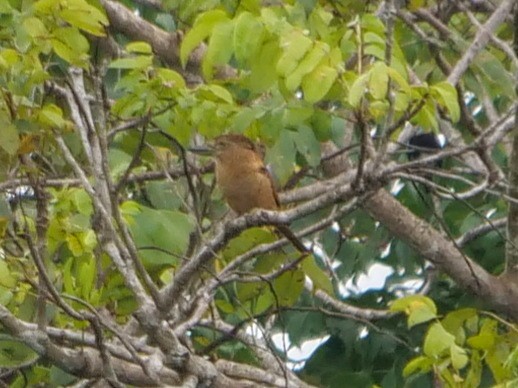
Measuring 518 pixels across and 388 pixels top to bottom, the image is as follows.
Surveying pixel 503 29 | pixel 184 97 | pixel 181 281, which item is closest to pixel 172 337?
pixel 181 281

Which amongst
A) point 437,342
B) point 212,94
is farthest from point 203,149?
point 437,342

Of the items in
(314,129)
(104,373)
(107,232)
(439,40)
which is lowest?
(104,373)

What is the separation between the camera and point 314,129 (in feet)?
15.3

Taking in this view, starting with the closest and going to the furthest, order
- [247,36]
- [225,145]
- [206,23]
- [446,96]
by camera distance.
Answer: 1. [446,96]
2. [247,36]
3. [206,23]
4. [225,145]

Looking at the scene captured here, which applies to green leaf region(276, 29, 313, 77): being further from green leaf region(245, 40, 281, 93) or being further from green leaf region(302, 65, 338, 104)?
green leaf region(245, 40, 281, 93)

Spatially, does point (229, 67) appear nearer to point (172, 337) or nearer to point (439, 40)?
point (439, 40)

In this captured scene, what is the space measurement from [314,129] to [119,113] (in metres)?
0.68

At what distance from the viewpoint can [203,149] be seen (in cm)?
574

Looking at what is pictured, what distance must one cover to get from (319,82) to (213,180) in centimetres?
214

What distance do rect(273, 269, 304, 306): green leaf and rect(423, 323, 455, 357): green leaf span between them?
1.64ft

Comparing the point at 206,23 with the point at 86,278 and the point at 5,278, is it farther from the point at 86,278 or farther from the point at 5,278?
the point at 5,278

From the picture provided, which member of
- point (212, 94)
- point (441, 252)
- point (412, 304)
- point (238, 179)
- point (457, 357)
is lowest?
point (457, 357)

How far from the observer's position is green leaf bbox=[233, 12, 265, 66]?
4.03m

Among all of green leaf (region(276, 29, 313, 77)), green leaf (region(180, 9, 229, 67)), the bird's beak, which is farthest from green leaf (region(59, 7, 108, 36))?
the bird's beak
